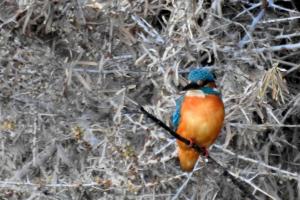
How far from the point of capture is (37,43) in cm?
261

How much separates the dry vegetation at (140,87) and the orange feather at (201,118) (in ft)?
0.75

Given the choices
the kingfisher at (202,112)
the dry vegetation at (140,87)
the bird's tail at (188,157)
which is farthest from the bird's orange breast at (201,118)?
the dry vegetation at (140,87)

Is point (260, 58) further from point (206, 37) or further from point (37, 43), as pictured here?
point (37, 43)

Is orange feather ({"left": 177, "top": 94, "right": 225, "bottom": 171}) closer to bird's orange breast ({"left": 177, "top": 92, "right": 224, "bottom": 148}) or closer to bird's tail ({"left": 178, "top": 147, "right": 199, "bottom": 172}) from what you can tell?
bird's orange breast ({"left": 177, "top": 92, "right": 224, "bottom": 148})

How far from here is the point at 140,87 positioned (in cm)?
258

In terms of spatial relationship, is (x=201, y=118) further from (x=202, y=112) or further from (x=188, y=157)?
(x=188, y=157)

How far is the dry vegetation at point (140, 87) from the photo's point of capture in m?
2.34

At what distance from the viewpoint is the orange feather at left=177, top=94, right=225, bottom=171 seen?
6.56 ft

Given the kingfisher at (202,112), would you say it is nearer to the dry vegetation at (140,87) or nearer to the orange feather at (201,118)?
the orange feather at (201,118)

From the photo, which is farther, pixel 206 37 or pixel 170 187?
pixel 170 187

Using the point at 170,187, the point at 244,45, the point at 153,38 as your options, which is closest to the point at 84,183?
the point at 170,187

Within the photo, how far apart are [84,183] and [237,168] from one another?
480 mm

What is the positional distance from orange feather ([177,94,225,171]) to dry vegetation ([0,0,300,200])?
229mm

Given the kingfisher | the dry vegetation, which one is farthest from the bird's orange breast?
the dry vegetation
